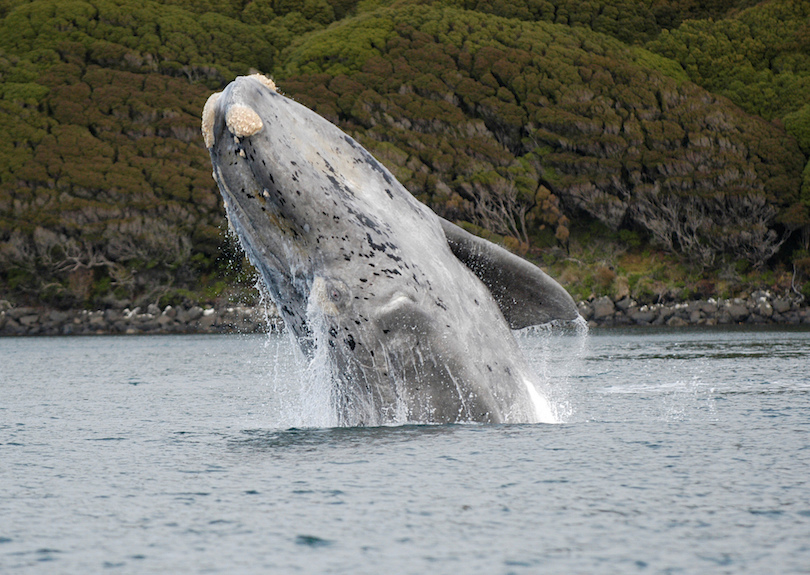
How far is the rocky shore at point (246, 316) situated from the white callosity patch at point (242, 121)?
55134mm

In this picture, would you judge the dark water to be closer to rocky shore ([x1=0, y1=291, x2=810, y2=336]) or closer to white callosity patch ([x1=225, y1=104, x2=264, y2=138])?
white callosity patch ([x1=225, y1=104, x2=264, y2=138])

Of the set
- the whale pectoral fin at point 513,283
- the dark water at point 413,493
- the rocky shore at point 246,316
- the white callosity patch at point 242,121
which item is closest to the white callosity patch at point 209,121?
the white callosity patch at point 242,121

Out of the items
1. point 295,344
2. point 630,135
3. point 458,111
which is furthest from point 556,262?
point 295,344

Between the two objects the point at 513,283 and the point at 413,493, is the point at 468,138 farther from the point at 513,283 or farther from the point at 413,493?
the point at 413,493

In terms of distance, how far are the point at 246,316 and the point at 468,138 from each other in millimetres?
28917

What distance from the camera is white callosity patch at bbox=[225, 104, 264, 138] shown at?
7.61m

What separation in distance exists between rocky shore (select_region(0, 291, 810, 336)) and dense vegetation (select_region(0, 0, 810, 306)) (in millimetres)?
3032

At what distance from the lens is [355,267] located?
828 cm

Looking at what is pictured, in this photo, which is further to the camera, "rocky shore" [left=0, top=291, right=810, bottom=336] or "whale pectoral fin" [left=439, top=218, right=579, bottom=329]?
"rocky shore" [left=0, top=291, right=810, bottom=336]

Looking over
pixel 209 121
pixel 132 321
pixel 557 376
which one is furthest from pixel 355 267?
pixel 132 321

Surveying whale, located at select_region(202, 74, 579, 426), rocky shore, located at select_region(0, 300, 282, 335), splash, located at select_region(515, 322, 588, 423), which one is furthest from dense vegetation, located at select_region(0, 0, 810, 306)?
whale, located at select_region(202, 74, 579, 426)

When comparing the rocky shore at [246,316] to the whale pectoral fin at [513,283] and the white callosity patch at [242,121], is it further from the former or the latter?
the white callosity patch at [242,121]

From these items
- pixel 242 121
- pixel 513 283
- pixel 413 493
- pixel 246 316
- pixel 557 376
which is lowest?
pixel 246 316

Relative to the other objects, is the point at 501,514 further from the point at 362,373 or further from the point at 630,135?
the point at 630,135
